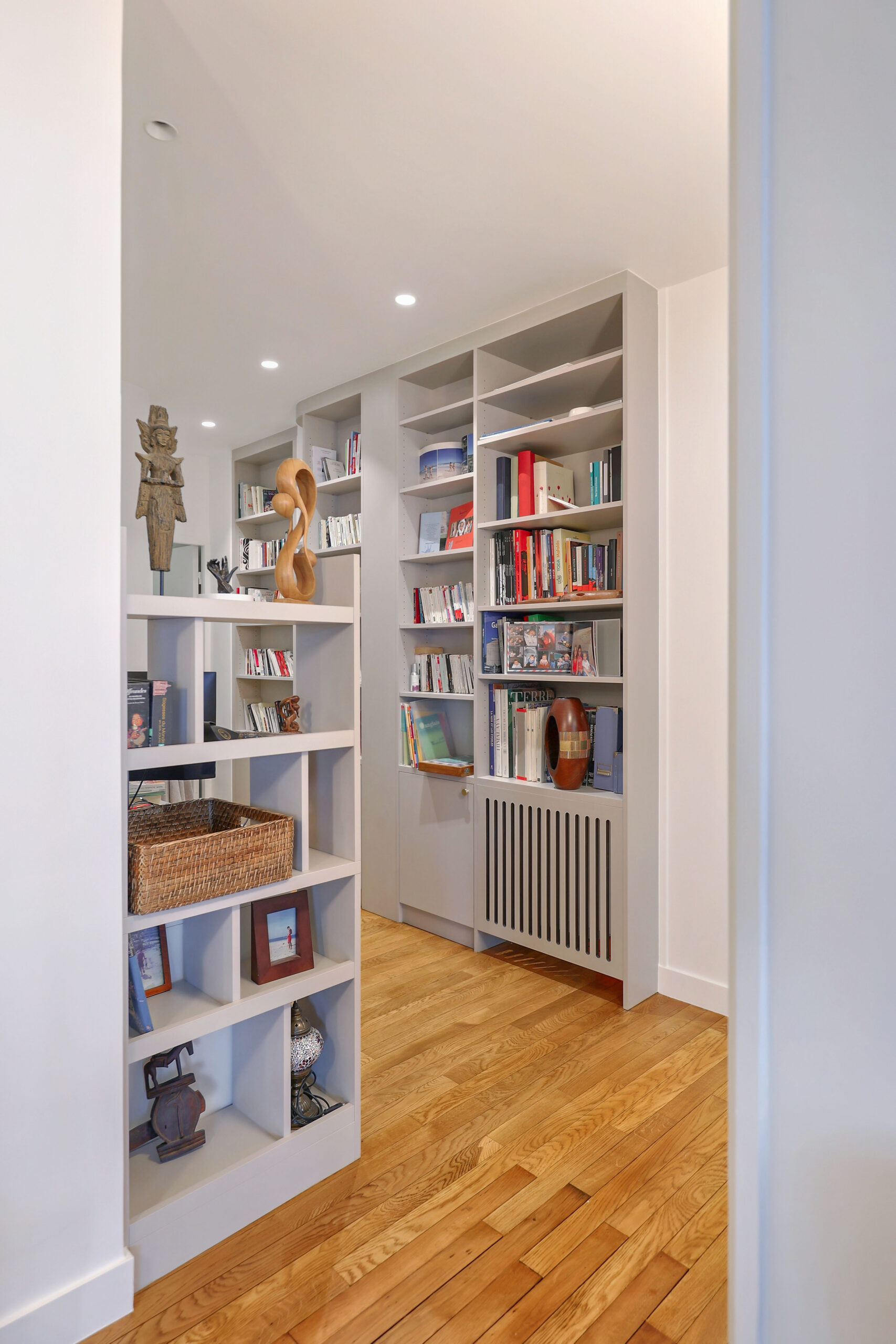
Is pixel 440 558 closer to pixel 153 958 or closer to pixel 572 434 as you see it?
pixel 572 434

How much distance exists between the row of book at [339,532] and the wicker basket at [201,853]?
7.12ft

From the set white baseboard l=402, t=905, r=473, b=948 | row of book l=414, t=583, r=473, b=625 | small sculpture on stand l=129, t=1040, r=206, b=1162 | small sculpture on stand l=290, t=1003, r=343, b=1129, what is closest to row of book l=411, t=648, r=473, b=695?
row of book l=414, t=583, r=473, b=625

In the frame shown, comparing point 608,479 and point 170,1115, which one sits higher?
point 608,479

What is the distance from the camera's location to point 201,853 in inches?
61.8

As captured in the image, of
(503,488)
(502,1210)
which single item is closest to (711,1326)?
(502,1210)

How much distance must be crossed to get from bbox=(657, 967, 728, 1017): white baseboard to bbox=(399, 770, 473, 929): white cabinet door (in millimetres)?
828

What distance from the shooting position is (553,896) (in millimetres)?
2918

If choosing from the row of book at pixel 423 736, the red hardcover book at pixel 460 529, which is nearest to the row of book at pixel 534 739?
the row of book at pixel 423 736

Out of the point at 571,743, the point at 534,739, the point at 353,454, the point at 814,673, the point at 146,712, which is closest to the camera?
the point at 814,673

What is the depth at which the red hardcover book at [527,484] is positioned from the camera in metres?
3.00

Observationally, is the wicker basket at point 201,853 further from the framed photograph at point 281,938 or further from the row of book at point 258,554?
the row of book at point 258,554

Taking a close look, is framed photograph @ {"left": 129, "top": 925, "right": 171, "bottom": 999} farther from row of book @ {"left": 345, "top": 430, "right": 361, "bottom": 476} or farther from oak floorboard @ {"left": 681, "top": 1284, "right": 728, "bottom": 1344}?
row of book @ {"left": 345, "top": 430, "right": 361, "bottom": 476}

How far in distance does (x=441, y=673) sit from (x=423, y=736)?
0.31 metres

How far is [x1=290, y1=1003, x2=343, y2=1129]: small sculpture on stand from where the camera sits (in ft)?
5.91
